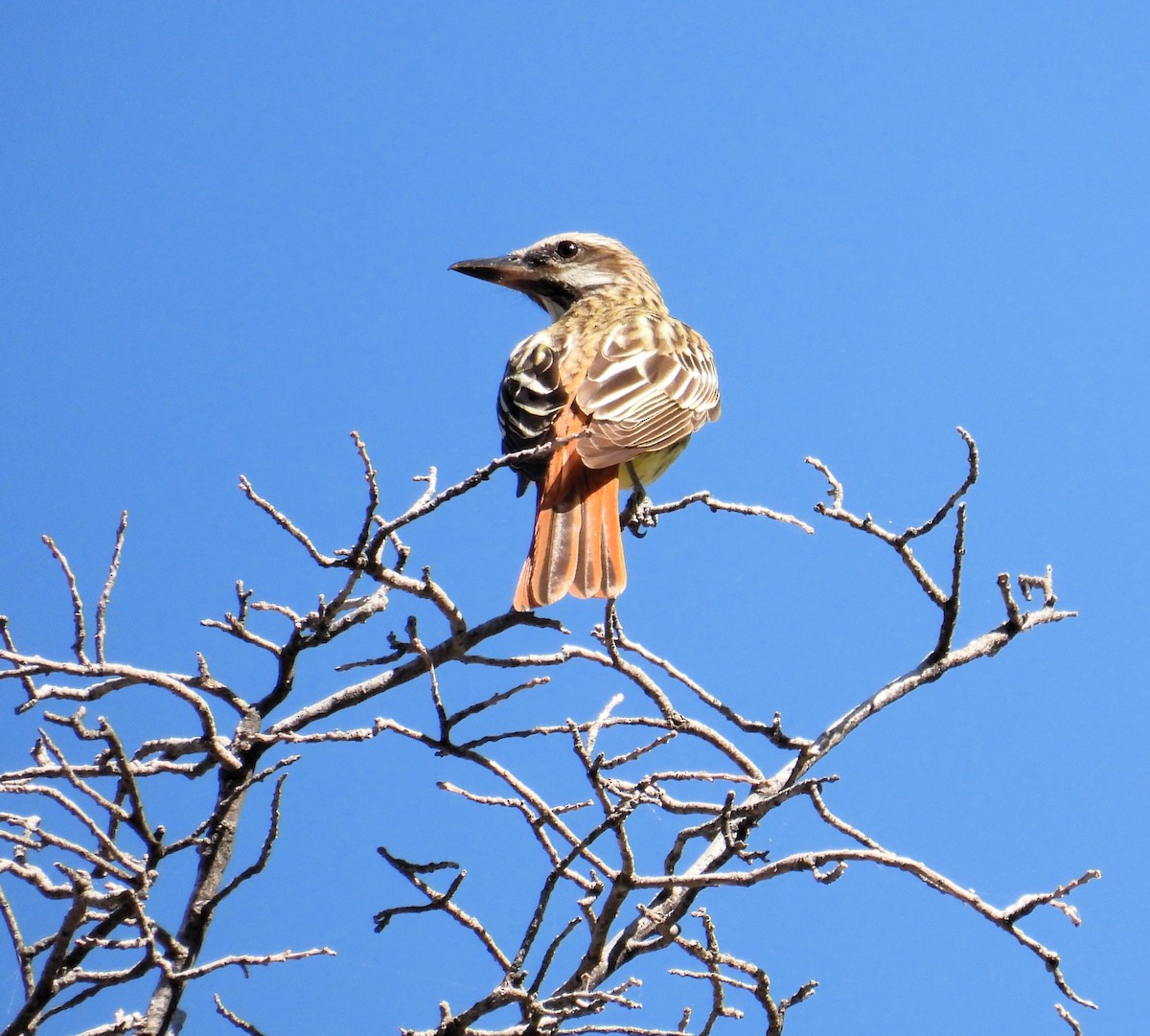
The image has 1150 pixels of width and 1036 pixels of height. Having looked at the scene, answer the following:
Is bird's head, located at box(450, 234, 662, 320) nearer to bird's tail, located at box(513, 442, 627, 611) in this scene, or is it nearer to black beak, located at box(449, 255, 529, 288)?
black beak, located at box(449, 255, 529, 288)

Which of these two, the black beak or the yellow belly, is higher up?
the black beak

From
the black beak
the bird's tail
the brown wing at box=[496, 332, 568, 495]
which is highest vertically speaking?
the black beak

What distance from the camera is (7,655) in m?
3.28

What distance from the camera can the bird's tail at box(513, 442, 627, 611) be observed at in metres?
4.29

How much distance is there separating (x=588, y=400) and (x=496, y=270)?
206 cm

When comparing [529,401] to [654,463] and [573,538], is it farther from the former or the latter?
[573,538]

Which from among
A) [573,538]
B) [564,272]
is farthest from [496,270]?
[573,538]

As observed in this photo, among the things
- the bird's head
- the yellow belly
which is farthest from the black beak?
the yellow belly

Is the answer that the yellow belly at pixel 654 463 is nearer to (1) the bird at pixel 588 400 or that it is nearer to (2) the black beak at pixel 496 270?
(1) the bird at pixel 588 400

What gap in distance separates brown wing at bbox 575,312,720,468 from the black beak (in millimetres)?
931

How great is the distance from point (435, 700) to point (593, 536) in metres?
1.05

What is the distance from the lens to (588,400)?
5156 millimetres

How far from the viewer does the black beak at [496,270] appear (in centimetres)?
702

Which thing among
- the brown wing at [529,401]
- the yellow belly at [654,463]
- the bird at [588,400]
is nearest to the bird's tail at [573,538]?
the bird at [588,400]
